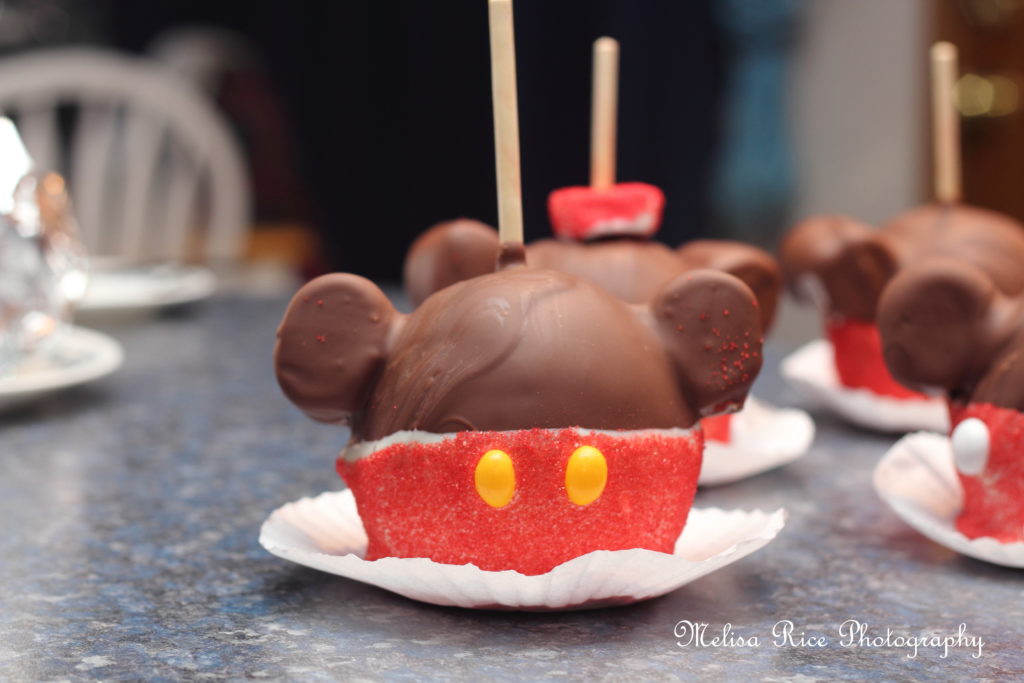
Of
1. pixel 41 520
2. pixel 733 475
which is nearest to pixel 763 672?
pixel 733 475

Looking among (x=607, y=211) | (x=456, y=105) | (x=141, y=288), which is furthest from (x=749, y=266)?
(x=456, y=105)

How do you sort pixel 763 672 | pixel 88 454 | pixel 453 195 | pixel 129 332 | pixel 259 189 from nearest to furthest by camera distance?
pixel 763 672 → pixel 88 454 → pixel 129 332 → pixel 453 195 → pixel 259 189

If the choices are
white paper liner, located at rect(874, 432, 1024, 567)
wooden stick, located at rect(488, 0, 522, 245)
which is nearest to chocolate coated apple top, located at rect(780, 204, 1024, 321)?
white paper liner, located at rect(874, 432, 1024, 567)

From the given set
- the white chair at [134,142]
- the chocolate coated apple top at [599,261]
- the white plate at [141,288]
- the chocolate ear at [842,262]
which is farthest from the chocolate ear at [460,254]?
the white chair at [134,142]

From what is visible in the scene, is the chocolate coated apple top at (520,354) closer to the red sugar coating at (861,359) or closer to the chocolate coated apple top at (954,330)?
the chocolate coated apple top at (954,330)

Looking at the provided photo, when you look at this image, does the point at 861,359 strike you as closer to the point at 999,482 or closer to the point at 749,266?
the point at 749,266

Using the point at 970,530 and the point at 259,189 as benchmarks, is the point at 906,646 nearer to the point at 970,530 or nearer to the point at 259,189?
the point at 970,530
